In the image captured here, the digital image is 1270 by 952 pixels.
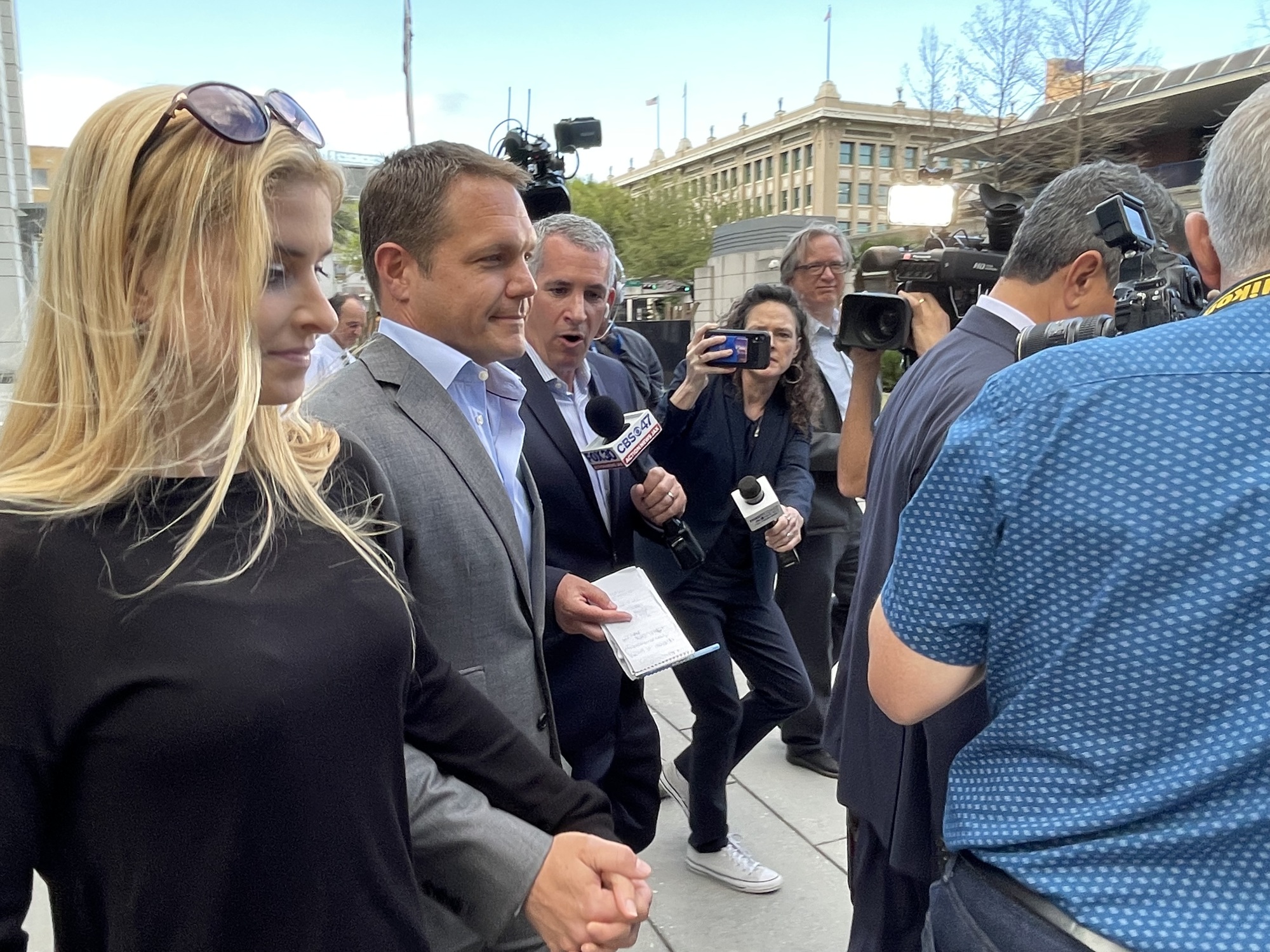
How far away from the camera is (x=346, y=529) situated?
125 centimetres

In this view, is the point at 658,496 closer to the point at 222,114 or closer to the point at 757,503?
the point at 757,503

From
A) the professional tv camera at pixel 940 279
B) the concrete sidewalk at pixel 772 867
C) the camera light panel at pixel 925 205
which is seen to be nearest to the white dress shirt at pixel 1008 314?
the professional tv camera at pixel 940 279

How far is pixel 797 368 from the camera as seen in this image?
12.0ft

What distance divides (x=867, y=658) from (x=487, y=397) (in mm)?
1017

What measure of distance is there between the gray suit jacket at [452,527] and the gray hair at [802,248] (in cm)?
298

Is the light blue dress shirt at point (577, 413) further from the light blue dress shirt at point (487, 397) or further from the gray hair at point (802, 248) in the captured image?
the gray hair at point (802, 248)

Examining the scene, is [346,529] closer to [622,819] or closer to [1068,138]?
[622,819]

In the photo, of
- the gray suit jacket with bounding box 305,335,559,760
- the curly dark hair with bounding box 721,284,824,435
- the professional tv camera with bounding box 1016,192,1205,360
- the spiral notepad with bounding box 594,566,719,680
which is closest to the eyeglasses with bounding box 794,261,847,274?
the curly dark hair with bounding box 721,284,824,435

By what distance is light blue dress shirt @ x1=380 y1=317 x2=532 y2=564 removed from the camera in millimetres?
1848

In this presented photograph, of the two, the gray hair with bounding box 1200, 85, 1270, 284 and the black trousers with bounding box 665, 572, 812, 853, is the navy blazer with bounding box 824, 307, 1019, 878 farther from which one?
the black trousers with bounding box 665, 572, 812, 853

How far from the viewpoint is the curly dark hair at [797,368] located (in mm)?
3674

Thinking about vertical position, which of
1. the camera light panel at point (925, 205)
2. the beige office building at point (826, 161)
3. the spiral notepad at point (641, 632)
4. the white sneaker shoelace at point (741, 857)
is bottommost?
the white sneaker shoelace at point (741, 857)

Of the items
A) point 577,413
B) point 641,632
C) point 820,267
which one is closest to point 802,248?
point 820,267

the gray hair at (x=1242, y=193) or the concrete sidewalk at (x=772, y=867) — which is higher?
the gray hair at (x=1242, y=193)
